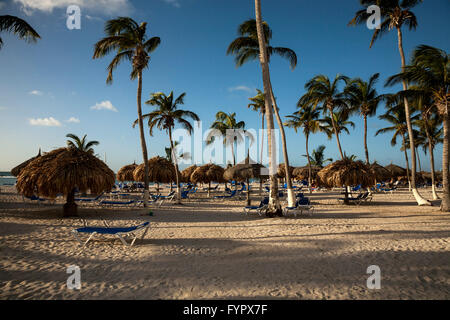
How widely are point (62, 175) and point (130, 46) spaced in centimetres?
810

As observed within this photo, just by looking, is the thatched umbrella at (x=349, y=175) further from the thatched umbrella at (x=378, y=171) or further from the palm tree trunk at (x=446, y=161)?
the thatched umbrella at (x=378, y=171)

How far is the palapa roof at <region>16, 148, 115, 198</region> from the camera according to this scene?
855 centimetres

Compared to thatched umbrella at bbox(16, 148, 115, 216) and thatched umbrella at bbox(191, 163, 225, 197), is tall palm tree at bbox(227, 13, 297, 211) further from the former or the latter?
thatched umbrella at bbox(191, 163, 225, 197)

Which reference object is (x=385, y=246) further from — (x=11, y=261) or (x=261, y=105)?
(x=261, y=105)

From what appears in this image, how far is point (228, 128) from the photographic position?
2708 centimetres

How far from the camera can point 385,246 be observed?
5227 millimetres

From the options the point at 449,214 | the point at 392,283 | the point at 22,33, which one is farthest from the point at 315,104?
the point at 22,33

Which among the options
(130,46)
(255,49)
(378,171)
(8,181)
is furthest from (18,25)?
(8,181)

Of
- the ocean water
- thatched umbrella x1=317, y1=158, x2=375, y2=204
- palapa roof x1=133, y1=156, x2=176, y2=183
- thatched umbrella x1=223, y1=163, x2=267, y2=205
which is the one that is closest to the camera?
thatched umbrella x1=317, y1=158, x2=375, y2=204

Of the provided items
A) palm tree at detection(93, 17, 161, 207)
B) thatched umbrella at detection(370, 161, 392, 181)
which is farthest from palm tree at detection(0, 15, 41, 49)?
thatched umbrella at detection(370, 161, 392, 181)

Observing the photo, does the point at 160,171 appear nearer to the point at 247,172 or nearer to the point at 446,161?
the point at 247,172

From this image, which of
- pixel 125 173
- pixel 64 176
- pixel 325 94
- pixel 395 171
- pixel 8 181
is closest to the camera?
pixel 64 176

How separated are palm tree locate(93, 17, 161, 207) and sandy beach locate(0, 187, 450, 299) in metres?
7.58

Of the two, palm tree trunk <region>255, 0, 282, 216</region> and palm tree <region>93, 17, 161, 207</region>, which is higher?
palm tree <region>93, 17, 161, 207</region>
